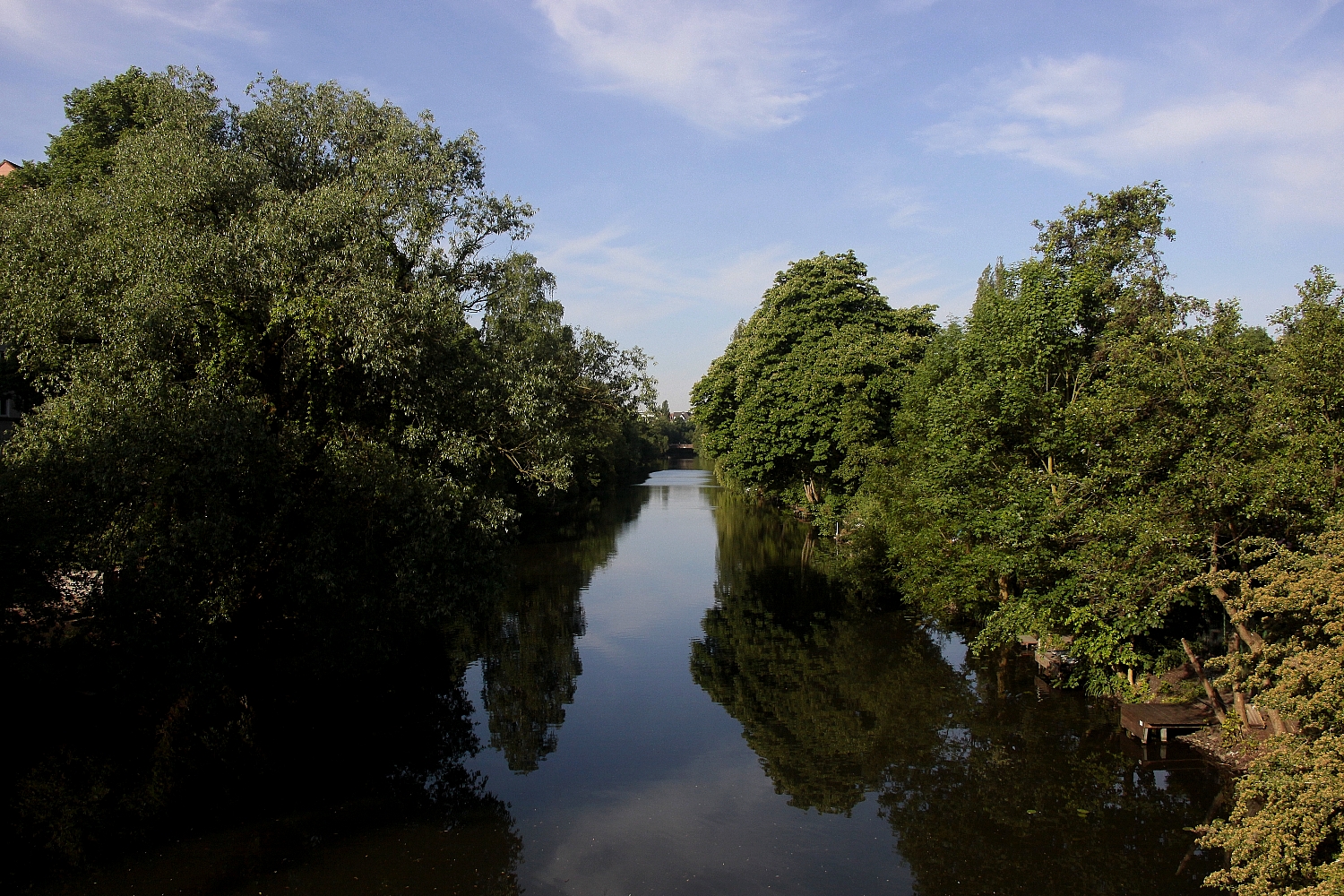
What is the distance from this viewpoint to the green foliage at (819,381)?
37688mm

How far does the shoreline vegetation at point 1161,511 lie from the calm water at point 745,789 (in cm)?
148

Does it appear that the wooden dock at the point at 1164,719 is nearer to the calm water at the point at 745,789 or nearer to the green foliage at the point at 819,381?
the calm water at the point at 745,789

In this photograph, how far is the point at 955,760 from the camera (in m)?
16.6

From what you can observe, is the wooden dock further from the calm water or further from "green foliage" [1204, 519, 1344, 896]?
"green foliage" [1204, 519, 1344, 896]

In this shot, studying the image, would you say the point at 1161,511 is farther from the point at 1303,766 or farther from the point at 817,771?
the point at 817,771

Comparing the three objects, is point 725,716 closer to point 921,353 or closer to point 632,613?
point 632,613


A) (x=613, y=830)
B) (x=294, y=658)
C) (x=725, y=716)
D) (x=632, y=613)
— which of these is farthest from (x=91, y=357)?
(x=632, y=613)

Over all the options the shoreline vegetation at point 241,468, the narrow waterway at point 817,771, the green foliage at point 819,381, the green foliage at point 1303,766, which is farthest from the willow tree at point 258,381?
the green foliage at point 819,381

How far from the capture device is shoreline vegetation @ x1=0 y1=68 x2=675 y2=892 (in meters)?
14.0

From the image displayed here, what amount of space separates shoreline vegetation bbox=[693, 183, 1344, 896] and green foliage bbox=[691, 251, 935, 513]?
10.3 meters

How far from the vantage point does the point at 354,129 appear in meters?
18.6

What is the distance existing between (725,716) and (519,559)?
22.6 m

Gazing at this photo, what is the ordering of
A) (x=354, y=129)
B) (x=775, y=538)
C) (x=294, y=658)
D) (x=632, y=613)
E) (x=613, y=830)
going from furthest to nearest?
(x=775, y=538) → (x=632, y=613) → (x=354, y=129) → (x=294, y=658) → (x=613, y=830)

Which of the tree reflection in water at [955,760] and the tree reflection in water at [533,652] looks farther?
the tree reflection in water at [533,652]
